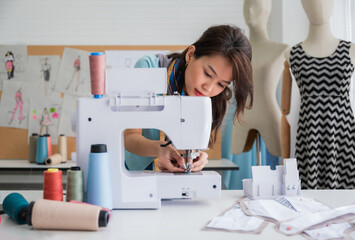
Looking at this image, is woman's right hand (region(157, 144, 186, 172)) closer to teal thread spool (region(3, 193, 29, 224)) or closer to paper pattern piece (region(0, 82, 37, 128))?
teal thread spool (region(3, 193, 29, 224))

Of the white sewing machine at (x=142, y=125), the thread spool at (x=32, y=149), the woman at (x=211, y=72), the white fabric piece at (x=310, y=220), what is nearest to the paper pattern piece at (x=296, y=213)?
the white fabric piece at (x=310, y=220)

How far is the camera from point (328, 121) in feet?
8.68

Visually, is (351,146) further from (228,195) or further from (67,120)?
(67,120)

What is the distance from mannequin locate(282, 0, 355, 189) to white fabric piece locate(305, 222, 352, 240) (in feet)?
5.36

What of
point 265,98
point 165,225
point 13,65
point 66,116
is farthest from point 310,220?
point 13,65

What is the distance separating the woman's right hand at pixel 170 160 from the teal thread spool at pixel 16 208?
50 centimetres

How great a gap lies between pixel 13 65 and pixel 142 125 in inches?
101

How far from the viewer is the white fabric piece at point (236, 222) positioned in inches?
42.8

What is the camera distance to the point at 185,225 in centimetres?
114

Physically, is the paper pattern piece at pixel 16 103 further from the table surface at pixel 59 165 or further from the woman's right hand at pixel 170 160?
the woman's right hand at pixel 170 160

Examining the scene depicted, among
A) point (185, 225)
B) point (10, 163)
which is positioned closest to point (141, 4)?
point (10, 163)

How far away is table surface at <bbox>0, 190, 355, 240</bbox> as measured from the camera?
3.42 feet

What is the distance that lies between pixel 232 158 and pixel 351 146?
1.10 metres

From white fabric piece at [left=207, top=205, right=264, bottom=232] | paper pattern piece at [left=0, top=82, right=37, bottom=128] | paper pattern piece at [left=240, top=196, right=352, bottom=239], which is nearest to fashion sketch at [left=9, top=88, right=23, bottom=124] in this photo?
paper pattern piece at [left=0, top=82, right=37, bottom=128]
